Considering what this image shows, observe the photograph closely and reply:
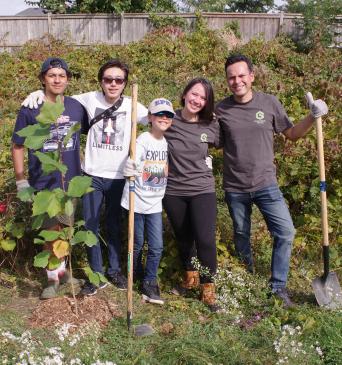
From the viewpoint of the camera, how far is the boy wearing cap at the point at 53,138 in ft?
11.1

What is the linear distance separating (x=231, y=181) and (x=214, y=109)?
0.61 m

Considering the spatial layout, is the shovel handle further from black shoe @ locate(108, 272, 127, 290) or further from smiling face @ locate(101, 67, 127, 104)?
black shoe @ locate(108, 272, 127, 290)

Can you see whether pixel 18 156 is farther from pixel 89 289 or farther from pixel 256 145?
pixel 256 145

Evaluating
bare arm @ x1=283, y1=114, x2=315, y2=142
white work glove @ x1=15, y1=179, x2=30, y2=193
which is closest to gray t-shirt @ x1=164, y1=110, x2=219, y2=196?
bare arm @ x1=283, y1=114, x2=315, y2=142

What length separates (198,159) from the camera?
346 cm

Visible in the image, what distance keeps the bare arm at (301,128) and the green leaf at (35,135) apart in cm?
189

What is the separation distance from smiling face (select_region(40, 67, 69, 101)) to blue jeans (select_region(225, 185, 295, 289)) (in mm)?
1601

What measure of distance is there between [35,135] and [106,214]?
0.97m

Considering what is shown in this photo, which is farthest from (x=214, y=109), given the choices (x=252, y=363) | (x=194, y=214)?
(x=252, y=363)

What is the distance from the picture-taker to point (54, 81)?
133 inches

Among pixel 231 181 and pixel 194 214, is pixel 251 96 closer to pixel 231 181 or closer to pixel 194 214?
pixel 231 181

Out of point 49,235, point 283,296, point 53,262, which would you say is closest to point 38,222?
point 49,235

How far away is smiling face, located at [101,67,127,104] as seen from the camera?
11.1ft

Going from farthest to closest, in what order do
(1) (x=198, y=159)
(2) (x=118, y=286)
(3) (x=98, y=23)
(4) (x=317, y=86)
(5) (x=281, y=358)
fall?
(3) (x=98, y=23) → (4) (x=317, y=86) → (2) (x=118, y=286) → (1) (x=198, y=159) → (5) (x=281, y=358)
